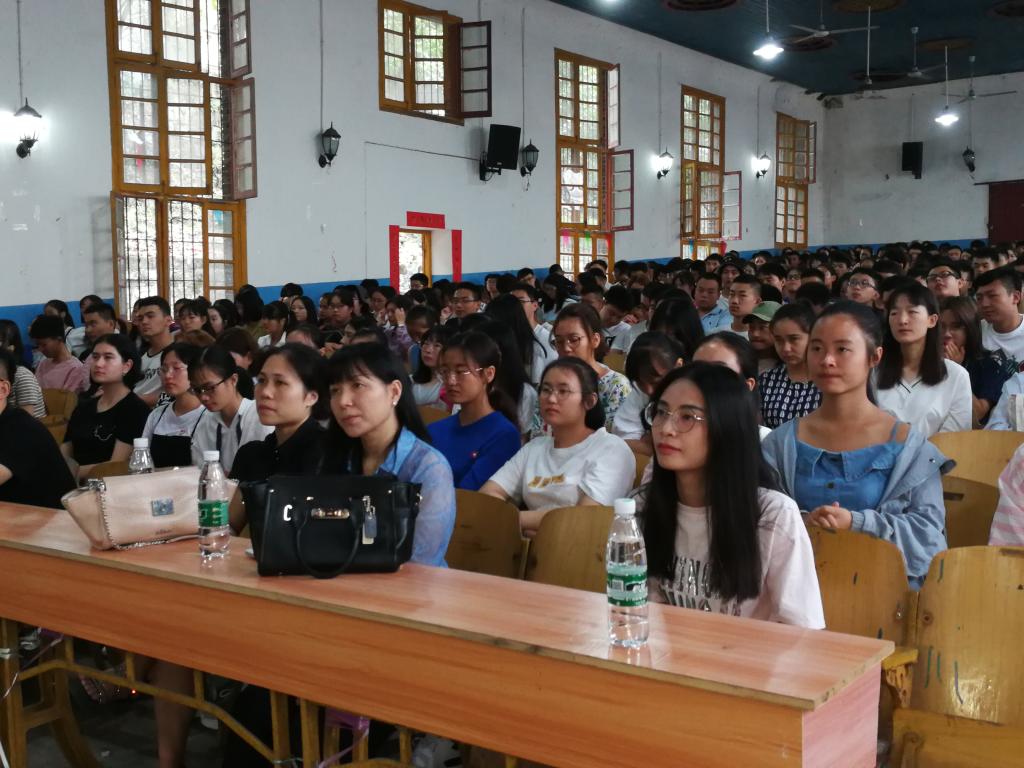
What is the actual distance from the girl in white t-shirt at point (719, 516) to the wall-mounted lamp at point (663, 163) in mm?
14183

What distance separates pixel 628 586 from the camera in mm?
1879

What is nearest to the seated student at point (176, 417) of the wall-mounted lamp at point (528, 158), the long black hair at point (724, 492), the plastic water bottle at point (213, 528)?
the plastic water bottle at point (213, 528)

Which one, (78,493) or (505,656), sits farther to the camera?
(78,493)

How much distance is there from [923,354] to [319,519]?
2754mm

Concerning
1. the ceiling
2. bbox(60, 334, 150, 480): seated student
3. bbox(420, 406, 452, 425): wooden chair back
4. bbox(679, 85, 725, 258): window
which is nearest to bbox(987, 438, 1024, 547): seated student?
bbox(420, 406, 452, 425): wooden chair back

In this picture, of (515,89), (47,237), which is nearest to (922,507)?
(47,237)

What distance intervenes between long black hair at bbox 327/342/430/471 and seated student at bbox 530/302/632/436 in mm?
1673

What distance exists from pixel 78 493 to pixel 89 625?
0.32 m

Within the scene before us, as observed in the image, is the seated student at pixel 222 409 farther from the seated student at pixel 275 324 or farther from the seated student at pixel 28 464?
the seated student at pixel 275 324

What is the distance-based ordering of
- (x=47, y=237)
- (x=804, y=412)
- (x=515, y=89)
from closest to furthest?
(x=804, y=412)
(x=47, y=237)
(x=515, y=89)

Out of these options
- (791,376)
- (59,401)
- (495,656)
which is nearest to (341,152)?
(59,401)

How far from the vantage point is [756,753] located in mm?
1627

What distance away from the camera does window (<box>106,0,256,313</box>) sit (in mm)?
9422

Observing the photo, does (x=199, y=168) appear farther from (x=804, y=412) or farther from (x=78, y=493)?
(x=78, y=493)
